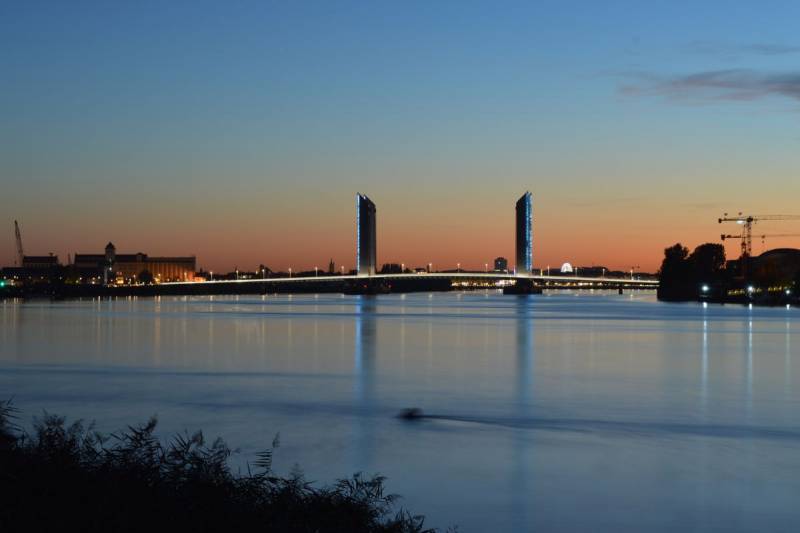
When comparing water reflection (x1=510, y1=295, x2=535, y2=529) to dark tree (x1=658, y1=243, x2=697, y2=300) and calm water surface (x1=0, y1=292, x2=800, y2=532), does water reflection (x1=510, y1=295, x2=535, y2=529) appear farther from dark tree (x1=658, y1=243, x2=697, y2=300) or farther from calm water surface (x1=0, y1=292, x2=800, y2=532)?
dark tree (x1=658, y1=243, x2=697, y2=300)

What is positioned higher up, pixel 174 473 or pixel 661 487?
pixel 174 473

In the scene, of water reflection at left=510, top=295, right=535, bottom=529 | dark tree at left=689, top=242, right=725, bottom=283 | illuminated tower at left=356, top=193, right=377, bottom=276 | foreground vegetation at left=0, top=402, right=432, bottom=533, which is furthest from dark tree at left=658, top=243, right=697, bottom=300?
foreground vegetation at left=0, top=402, right=432, bottom=533

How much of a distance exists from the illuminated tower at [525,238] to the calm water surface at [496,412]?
96287 millimetres

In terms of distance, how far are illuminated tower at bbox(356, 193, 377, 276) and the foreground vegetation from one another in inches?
4989

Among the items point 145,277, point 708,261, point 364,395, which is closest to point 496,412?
point 364,395

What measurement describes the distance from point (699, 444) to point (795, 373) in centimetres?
1368

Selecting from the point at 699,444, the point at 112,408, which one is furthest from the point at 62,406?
the point at 699,444

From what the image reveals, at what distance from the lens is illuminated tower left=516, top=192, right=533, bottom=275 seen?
5394 inches

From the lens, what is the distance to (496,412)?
19.0 metres

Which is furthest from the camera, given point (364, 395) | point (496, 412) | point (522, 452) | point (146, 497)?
point (364, 395)

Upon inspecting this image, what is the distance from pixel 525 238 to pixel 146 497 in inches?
5178

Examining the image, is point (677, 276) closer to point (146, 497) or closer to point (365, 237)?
point (365, 237)

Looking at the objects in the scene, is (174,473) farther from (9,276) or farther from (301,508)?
(9,276)

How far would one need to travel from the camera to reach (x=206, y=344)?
38781 millimetres
